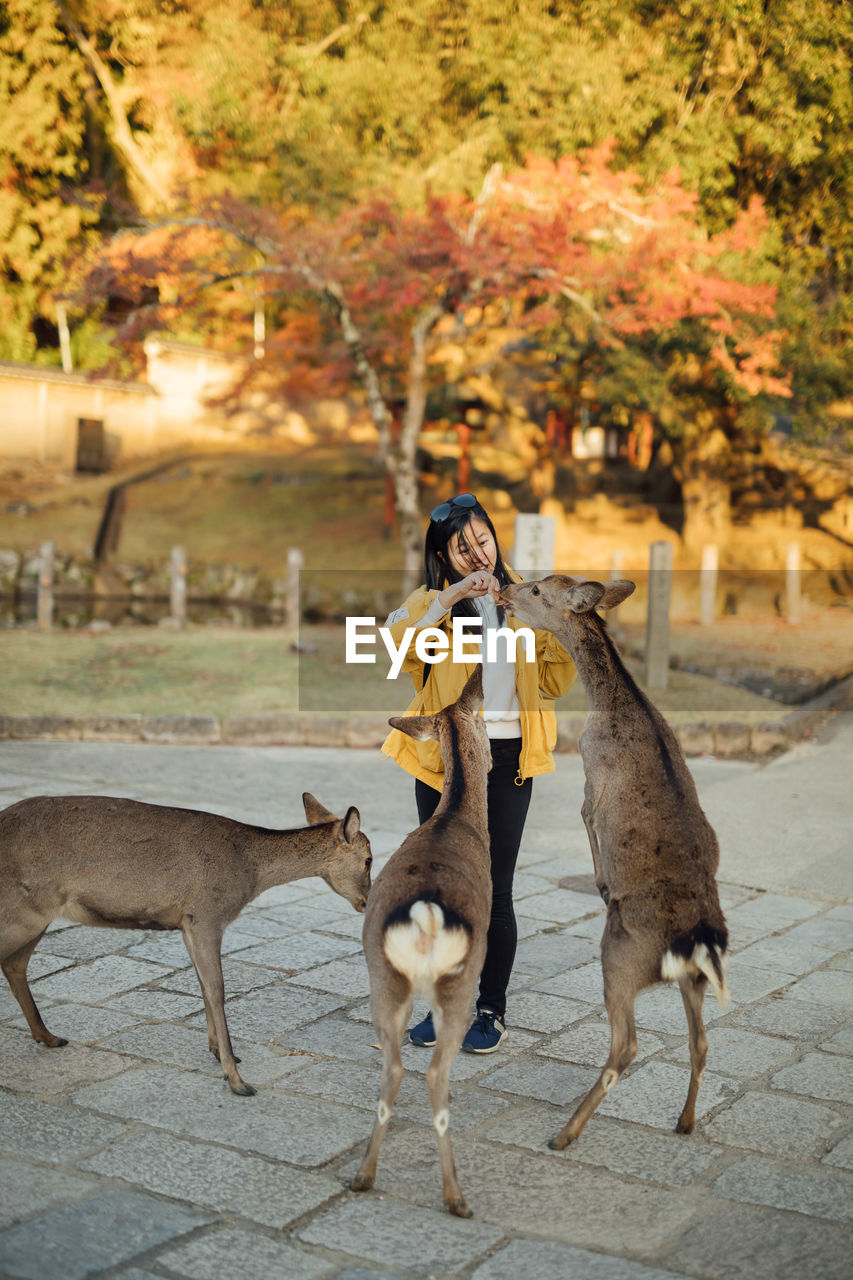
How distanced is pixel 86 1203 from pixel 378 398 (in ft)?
45.3

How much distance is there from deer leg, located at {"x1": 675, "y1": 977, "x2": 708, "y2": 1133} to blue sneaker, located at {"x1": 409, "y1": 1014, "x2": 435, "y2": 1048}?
3.29 feet

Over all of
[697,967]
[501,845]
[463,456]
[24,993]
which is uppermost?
[463,456]

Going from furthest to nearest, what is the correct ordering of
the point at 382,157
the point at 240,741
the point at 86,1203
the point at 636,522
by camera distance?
1. the point at 636,522
2. the point at 382,157
3. the point at 240,741
4. the point at 86,1203

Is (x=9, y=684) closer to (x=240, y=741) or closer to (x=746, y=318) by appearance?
(x=240, y=741)

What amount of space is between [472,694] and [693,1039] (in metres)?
1.28

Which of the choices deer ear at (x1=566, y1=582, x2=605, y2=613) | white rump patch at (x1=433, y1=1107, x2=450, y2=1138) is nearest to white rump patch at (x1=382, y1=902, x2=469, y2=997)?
white rump patch at (x1=433, y1=1107, x2=450, y2=1138)

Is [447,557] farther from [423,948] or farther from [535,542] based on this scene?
[535,542]

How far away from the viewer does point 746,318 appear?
52.2 ft

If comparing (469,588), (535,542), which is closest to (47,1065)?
(469,588)

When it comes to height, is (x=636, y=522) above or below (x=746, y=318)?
below

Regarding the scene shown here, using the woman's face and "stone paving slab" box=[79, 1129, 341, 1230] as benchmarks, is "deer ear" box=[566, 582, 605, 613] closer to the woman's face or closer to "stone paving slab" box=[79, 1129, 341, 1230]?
the woman's face

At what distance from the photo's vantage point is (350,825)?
4281mm

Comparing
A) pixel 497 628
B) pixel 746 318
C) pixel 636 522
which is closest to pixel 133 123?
pixel 636 522

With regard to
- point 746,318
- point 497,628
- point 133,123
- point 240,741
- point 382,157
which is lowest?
point 240,741
